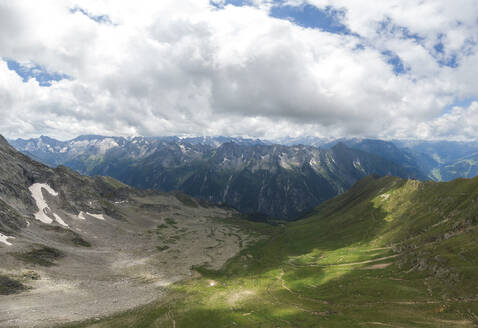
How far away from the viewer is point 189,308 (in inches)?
3733

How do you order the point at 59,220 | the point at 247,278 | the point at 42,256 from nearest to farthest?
the point at 42,256 → the point at 247,278 → the point at 59,220

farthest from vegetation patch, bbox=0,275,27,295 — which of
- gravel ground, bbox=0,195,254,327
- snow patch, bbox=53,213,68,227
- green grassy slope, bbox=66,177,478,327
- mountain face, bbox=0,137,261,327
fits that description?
snow patch, bbox=53,213,68,227

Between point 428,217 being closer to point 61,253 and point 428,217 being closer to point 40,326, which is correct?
point 40,326

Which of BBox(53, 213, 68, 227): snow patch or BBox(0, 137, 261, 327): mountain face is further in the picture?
BBox(53, 213, 68, 227): snow patch

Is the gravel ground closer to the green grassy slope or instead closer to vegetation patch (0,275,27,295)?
vegetation patch (0,275,27,295)

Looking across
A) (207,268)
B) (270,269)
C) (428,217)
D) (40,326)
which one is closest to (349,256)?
(270,269)

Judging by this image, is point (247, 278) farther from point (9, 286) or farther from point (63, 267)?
point (9, 286)

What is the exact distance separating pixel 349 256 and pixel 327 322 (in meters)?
90.5

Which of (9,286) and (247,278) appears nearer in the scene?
(9,286)

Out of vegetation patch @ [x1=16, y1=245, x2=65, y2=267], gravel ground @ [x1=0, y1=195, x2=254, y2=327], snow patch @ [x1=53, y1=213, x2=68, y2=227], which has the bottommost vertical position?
gravel ground @ [x1=0, y1=195, x2=254, y2=327]

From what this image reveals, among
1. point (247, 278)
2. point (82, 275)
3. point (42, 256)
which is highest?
point (42, 256)

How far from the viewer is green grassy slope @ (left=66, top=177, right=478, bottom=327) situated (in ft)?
232

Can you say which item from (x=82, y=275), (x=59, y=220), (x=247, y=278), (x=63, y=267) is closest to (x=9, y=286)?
(x=82, y=275)

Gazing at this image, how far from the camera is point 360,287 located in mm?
94875
